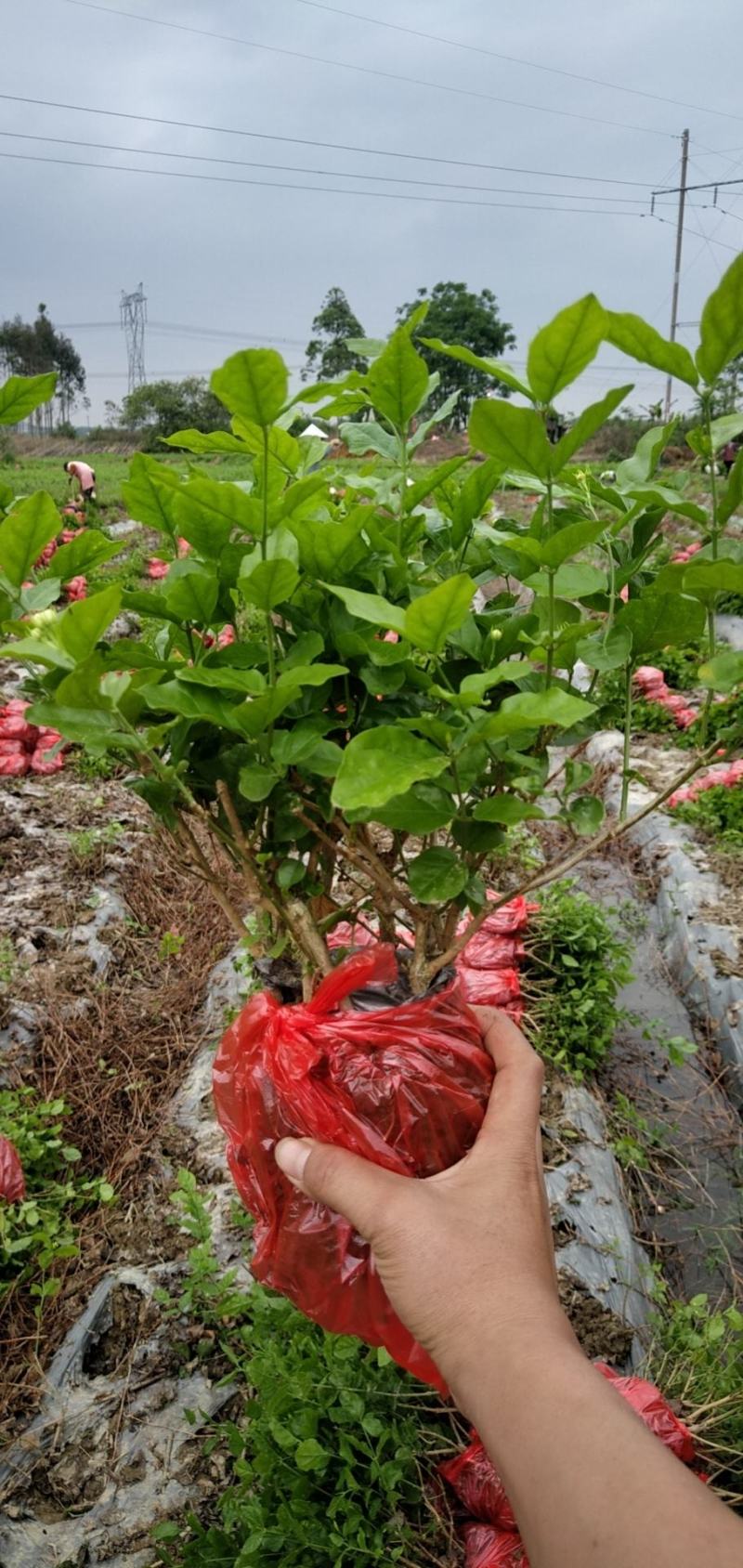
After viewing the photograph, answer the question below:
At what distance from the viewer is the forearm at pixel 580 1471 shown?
652 mm

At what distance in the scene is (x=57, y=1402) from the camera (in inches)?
68.0

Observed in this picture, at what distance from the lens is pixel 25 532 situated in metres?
0.76

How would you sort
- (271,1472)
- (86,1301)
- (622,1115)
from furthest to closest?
(622,1115) < (86,1301) < (271,1472)

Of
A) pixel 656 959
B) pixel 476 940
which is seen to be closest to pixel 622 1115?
pixel 476 940

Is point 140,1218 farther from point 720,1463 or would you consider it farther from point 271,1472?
point 720,1463

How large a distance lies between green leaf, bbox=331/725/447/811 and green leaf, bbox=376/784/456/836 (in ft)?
0.19

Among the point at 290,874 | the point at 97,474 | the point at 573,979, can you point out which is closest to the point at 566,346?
the point at 290,874

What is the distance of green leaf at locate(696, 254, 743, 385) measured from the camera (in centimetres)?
62

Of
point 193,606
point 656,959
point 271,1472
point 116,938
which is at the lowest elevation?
point 656,959

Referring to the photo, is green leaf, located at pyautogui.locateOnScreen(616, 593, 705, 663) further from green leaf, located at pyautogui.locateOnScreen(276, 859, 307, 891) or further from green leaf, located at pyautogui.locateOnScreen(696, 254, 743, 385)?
green leaf, located at pyautogui.locateOnScreen(276, 859, 307, 891)

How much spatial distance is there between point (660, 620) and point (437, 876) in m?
0.29

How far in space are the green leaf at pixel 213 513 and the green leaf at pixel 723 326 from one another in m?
0.33

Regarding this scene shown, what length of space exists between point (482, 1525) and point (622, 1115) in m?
1.38

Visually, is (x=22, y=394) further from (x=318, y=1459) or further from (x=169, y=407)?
(x=169, y=407)
